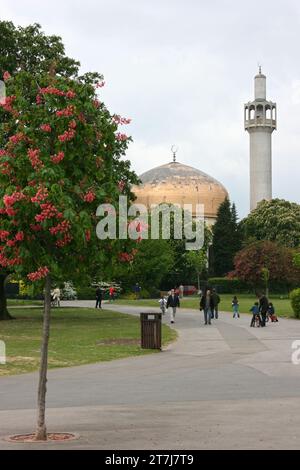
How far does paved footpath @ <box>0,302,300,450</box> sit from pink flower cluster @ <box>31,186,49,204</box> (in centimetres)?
294

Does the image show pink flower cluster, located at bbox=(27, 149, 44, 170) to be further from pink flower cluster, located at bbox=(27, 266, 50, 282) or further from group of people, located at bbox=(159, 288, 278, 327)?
group of people, located at bbox=(159, 288, 278, 327)

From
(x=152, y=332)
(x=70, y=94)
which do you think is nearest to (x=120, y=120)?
(x=70, y=94)

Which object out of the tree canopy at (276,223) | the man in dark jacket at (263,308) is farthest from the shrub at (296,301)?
the tree canopy at (276,223)

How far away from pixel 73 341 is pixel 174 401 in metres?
13.6

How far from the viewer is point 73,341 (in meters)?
27.2

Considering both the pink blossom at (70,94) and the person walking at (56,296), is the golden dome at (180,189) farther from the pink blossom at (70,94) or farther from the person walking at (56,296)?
the pink blossom at (70,94)

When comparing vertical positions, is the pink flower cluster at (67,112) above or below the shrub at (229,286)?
above

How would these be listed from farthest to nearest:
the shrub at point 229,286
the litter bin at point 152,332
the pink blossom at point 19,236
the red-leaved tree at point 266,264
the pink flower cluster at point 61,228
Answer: the shrub at point 229,286 < the red-leaved tree at point 266,264 < the litter bin at point 152,332 < the pink blossom at point 19,236 < the pink flower cluster at point 61,228

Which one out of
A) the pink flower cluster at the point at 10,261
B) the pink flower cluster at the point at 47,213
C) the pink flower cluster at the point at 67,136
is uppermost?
the pink flower cluster at the point at 67,136

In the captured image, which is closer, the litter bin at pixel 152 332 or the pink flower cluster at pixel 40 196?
the pink flower cluster at pixel 40 196

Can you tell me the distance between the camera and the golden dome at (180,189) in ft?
422

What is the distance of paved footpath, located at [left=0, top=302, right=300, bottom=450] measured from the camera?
33.5ft

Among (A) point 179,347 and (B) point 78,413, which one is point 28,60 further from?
(B) point 78,413

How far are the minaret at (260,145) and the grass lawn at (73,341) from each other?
78.5m
